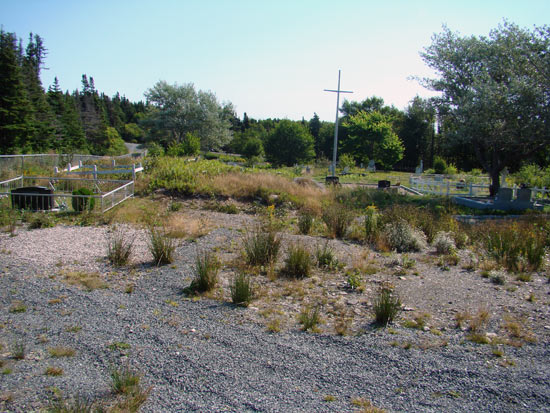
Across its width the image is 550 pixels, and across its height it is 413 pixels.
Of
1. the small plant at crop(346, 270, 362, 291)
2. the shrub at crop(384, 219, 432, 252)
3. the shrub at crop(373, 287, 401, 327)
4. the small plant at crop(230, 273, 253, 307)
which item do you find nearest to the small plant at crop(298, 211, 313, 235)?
the shrub at crop(384, 219, 432, 252)

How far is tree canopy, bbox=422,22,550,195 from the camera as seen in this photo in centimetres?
1570

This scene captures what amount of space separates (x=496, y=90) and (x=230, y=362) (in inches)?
681

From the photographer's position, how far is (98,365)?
12.6ft

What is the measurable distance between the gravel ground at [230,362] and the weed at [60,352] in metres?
0.05

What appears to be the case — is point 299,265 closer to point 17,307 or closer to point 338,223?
point 338,223

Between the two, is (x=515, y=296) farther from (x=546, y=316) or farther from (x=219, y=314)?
(x=219, y=314)

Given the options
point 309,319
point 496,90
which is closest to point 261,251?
point 309,319

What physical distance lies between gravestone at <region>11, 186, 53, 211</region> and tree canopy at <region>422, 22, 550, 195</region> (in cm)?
1642

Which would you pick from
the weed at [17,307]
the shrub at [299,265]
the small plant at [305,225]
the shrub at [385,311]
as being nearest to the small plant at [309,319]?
the shrub at [385,311]

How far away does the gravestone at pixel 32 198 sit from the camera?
446 inches

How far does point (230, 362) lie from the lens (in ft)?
13.1

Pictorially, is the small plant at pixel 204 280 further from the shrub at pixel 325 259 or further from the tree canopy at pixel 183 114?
the tree canopy at pixel 183 114

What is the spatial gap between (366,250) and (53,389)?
6377 millimetres

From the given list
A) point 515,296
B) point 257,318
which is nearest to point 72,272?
point 257,318
